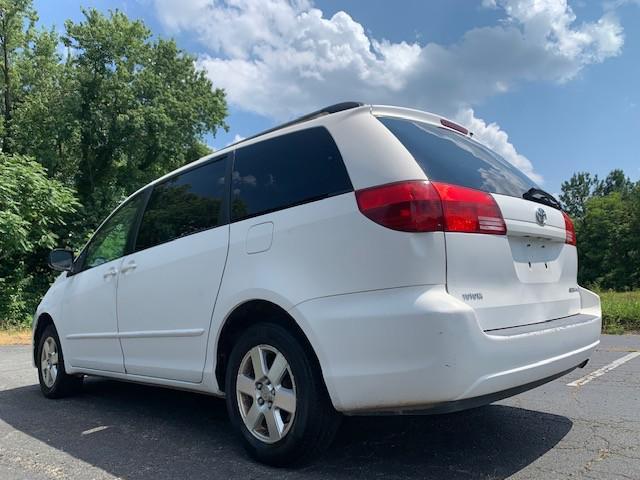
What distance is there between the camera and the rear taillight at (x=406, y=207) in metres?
2.60

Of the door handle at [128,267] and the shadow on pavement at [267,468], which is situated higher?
the door handle at [128,267]

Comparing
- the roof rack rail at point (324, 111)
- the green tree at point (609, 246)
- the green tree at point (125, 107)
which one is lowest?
the green tree at point (609, 246)

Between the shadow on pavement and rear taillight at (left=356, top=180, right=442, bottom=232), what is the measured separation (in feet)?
4.32

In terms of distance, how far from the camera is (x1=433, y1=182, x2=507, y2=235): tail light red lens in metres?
2.67

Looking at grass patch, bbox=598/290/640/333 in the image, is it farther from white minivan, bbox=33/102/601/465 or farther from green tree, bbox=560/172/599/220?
green tree, bbox=560/172/599/220

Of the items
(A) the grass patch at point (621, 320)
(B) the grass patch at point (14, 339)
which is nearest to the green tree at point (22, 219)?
(B) the grass patch at point (14, 339)

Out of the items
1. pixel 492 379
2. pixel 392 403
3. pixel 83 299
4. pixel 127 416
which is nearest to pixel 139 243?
pixel 83 299

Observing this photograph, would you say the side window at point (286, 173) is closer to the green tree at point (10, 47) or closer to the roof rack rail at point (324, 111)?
the roof rack rail at point (324, 111)

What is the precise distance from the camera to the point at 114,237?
15.9ft

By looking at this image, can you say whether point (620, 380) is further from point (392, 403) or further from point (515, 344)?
point (392, 403)

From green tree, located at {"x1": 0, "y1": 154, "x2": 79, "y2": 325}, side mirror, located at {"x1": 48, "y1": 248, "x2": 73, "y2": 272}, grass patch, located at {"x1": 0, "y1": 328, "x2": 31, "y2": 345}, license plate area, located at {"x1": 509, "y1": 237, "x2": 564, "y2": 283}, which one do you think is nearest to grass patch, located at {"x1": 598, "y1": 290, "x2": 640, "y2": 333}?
license plate area, located at {"x1": 509, "y1": 237, "x2": 564, "y2": 283}

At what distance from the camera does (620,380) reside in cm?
519

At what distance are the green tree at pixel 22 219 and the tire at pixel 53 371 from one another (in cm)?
1327

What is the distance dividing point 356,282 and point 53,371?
4.01 m
